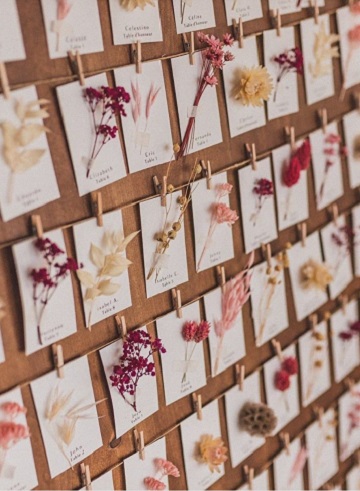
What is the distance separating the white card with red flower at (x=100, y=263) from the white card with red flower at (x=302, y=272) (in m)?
0.51

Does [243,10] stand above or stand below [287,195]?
above

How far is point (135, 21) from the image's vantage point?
1109 mm

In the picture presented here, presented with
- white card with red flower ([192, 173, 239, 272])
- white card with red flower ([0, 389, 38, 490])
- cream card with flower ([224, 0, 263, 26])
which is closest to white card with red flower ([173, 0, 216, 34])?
cream card with flower ([224, 0, 263, 26])

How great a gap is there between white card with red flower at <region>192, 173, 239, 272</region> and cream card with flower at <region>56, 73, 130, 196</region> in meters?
0.21

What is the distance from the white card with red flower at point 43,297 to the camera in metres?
0.99

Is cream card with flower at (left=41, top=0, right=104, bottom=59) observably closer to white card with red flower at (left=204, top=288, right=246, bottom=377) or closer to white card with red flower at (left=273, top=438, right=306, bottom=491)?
white card with red flower at (left=204, top=288, right=246, bottom=377)

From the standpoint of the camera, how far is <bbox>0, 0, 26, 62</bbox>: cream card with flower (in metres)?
0.94

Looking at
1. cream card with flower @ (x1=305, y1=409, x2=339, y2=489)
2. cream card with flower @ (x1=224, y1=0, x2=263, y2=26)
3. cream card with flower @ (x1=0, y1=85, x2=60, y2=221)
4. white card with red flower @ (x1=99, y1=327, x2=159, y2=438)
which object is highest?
cream card with flower @ (x1=224, y1=0, x2=263, y2=26)

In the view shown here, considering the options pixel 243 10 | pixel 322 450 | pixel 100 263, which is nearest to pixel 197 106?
pixel 243 10

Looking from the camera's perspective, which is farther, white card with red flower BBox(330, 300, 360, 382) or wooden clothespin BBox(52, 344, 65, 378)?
white card with red flower BBox(330, 300, 360, 382)

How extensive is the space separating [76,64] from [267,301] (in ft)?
2.18

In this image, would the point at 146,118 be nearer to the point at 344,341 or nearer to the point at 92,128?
the point at 92,128

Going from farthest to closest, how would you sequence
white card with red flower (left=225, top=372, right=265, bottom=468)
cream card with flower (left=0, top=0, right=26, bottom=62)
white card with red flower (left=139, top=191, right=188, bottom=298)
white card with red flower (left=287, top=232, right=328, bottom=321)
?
white card with red flower (left=287, top=232, right=328, bottom=321) → white card with red flower (left=225, top=372, right=265, bottom=468) → white card with red flower (left=139, top=191, right=188, bottom=298) → cream card with flower (left=0, top=0, right=26, bottom=62)

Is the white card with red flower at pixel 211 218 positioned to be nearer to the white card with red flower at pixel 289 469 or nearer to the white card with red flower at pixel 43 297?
the white card with red flower at pixel 43 297
